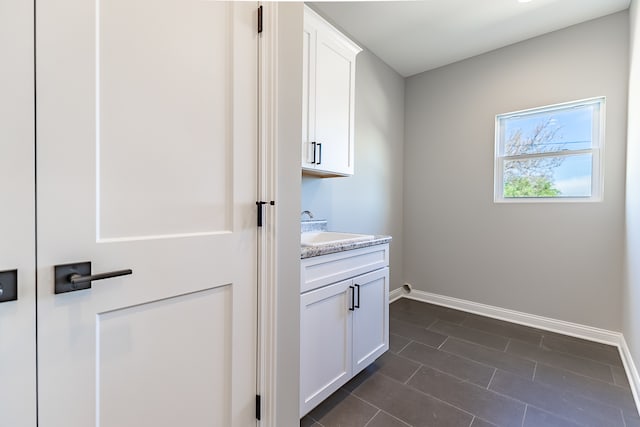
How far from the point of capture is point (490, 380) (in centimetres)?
187

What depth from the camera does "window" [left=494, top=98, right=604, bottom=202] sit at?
2.50 meters

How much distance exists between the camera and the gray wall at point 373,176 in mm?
2621

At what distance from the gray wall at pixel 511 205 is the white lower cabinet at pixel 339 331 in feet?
5.20

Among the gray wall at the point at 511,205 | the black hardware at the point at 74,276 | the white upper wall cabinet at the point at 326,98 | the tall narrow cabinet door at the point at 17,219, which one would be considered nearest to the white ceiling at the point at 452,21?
the gray wall at the point at 511,205

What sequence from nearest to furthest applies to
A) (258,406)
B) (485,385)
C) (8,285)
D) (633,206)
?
(8,285) < (258,406) < (485,385) < (633,206)

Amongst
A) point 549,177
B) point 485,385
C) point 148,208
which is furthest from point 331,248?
point 549,177

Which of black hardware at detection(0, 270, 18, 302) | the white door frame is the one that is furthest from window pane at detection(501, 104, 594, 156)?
black hardware at detection(0, 270, 18, 302)

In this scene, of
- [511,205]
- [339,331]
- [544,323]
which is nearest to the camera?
[339,331]

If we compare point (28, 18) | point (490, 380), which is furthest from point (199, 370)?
point (490, 380)

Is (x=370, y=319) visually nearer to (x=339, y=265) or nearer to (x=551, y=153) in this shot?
(x=339, y=265)

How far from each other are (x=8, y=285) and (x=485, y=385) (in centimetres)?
235

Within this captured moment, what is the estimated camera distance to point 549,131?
2.71 meters

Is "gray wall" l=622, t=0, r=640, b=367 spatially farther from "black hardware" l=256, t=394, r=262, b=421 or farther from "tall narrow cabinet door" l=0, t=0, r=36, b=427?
"tall narrow cabinet door" l=0, t=0, r=36, b=427

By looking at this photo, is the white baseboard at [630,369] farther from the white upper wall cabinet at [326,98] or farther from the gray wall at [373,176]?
the white upper wall cabinet at [326,98]
